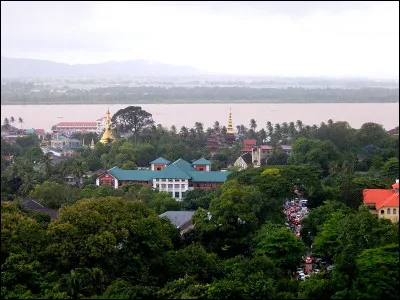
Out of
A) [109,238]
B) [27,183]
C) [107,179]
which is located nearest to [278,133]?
[107,179]

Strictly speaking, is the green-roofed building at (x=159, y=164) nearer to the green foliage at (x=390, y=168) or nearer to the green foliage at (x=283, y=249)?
the green foliage at (x=390, y=168)

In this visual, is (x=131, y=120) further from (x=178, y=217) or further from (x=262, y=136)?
(x=178, y=217)

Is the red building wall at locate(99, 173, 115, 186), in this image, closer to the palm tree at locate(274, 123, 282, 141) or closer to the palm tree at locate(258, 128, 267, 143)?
the palm tree at locate(258, 128, 267, 143)

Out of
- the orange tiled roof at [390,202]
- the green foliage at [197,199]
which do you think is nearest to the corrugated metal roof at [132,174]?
the green foliage at [197,199]

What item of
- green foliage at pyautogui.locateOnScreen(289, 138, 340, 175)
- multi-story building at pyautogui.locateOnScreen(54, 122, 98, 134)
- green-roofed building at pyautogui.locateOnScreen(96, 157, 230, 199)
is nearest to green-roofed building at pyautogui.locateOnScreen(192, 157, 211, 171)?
green-roofed building at pyautogui.locateOnScreen(96, 157, 230, 199)

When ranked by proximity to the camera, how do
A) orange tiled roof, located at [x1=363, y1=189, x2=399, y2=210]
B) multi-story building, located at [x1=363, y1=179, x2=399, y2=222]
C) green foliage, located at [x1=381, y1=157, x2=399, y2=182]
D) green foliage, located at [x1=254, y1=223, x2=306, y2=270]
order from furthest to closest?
green foliage, located at [x1=381, y1=157, x2=399, y2=182]
orange tiled roof, located at [x1=363, y1=189, x2=399, y2=210]
multi-story building, located at [x1=363, y1=179, x2=399, y2=222]
green foliage, located at [x1=254, y1=223, x2=306, y2=270]

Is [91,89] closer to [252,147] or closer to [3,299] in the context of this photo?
[252,147]
